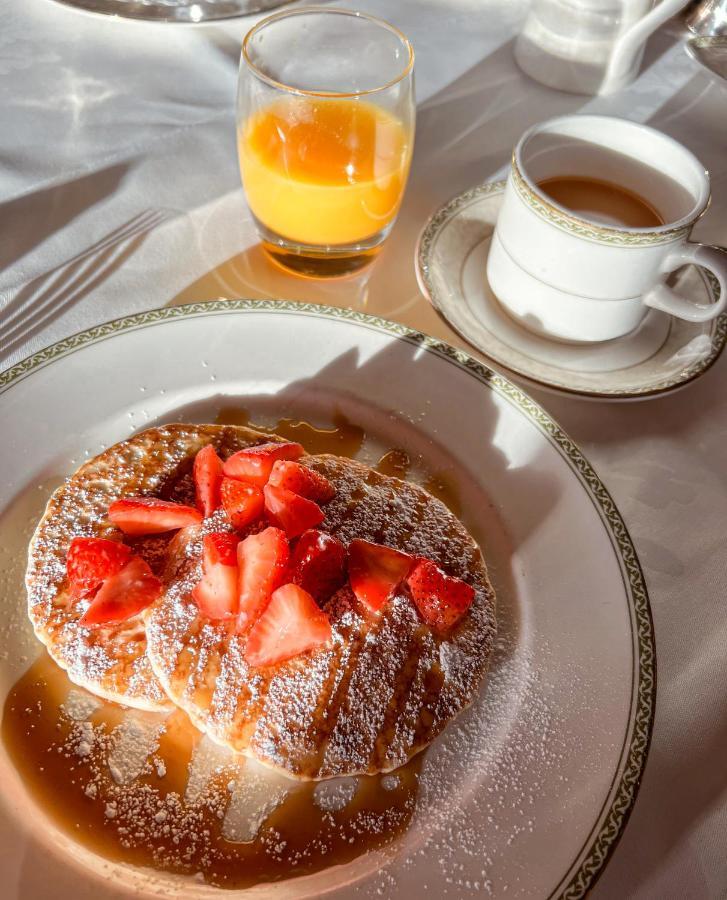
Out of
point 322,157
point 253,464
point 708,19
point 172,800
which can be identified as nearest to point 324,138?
point 322,157

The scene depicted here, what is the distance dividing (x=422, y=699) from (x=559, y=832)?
8.4 inches

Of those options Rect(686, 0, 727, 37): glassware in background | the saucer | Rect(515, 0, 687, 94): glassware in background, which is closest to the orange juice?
the saucer

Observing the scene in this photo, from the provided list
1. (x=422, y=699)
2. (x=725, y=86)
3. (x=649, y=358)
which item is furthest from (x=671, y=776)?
(x=725, y=86)

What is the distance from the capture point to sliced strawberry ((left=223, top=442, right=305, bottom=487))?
1.01 meters

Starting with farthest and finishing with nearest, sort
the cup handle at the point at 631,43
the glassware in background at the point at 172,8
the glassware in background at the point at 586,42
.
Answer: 1. the glassware in background at the point at 172,8
2. the glassware in background at the point at 586,42
3. the cup handle at the point at 631,43

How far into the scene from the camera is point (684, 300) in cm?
119

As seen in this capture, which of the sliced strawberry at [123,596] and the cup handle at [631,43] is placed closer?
the sliced strawberry at [123,596]

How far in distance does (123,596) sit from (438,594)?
40 centimetres

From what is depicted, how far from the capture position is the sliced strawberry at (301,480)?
99 centimetres

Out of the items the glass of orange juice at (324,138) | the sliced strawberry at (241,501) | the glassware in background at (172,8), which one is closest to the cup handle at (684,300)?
the glass of orange juice at (324,138)

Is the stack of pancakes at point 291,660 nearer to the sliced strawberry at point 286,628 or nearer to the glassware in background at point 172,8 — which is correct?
the sliced strawberry at point 286,628

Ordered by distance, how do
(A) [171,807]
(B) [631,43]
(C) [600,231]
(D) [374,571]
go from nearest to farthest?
(A) [171,807]
(D) [374,571]
(C) [600,231]
(B) [631,43]

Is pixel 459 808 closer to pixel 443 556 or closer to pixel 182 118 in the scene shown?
pixel 443 556

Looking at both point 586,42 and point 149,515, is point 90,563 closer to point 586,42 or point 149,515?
point 149,515
